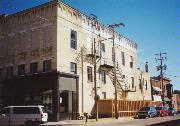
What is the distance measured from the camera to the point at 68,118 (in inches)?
1165

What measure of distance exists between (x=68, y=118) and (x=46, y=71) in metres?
5.81

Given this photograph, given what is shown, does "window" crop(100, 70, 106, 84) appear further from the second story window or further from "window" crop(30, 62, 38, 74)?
"window" crop(30, 62, 38, 74)

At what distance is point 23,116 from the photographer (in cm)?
2270

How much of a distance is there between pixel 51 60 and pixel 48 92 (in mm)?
3604

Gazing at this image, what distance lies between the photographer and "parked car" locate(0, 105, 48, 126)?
22547 mm

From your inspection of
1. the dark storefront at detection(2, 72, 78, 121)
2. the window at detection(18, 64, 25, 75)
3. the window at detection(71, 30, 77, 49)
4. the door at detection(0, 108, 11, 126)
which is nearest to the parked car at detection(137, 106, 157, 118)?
the dark storefront at detection(2, 72, 78, 121)

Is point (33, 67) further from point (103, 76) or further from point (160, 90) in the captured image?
point (160, 90)

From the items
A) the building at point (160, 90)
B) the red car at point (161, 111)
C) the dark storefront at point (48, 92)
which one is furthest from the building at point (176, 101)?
the dark storefront at point (48, 92)

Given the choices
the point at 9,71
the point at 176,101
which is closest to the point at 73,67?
the point at 9,71

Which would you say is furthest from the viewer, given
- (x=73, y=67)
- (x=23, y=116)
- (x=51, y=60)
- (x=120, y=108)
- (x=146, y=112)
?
(x=146, y=112)

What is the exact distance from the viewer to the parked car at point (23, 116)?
74.0ft

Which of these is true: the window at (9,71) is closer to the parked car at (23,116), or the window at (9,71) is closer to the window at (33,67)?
the window at (33,67)

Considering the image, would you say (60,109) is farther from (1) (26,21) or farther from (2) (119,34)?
(2) (119,34)

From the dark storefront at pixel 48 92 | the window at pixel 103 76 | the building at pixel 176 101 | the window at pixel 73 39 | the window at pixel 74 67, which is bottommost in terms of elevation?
the building at pixel 176 101
